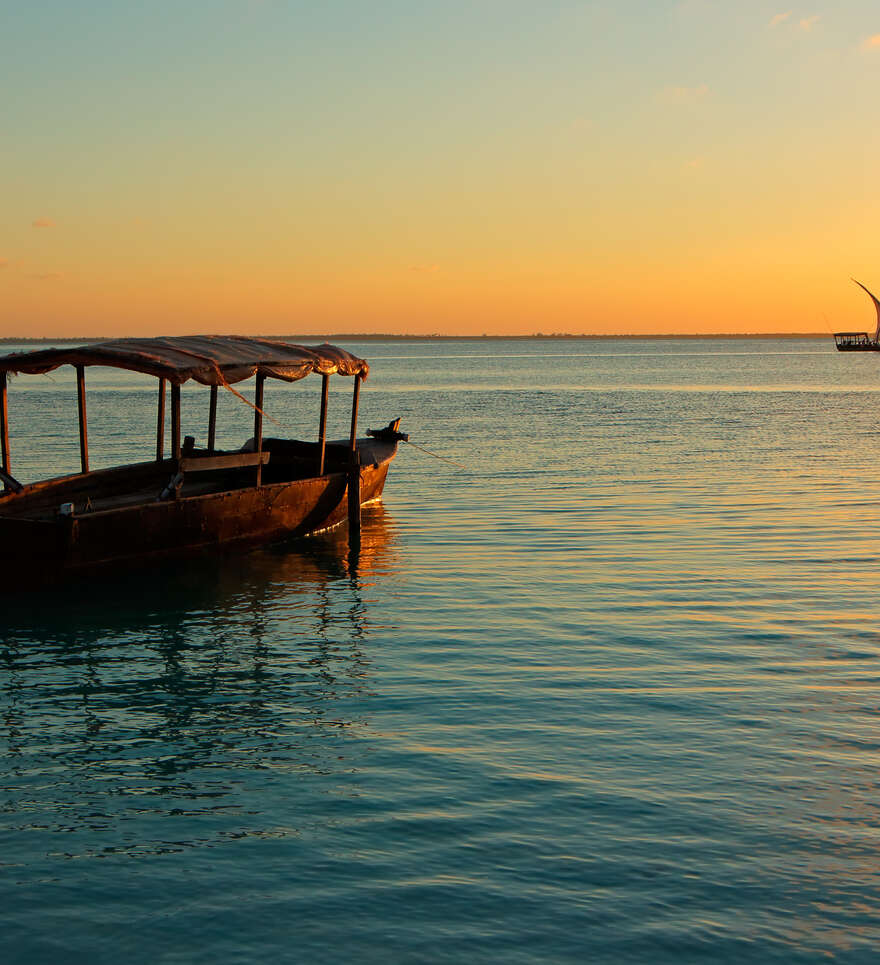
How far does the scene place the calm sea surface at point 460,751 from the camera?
6.78 metres

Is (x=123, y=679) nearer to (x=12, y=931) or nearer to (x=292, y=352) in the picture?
(x=12, y=931)

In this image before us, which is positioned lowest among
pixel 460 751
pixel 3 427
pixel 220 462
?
pixel 460 751

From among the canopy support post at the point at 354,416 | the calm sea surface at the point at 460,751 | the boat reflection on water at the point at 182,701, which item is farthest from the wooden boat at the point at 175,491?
the boat reflection on water at the point at 182,701

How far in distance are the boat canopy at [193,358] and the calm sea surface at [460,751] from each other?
11.1 ft

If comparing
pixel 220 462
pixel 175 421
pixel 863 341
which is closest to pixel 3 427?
pixel 175 421

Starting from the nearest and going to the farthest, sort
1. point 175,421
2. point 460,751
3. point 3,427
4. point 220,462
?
point 460,751 < point 175,421 < point 220,462 < point 3,427

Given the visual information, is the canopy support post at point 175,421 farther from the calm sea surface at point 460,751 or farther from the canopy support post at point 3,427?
the canopy support post at point 3,427

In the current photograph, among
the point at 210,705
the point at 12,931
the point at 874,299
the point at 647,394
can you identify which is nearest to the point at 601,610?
the point at 210,705

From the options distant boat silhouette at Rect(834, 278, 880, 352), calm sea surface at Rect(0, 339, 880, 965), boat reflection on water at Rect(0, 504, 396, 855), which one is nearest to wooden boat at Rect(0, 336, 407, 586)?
calm sea surface at Rect(0, 339, 880, 965)

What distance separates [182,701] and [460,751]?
3509 mm

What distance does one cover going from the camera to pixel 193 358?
1773 centimetres

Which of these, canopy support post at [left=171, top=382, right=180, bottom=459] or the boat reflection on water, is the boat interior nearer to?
canopy support post at [left=171, top=382, right=180, bottom=459]

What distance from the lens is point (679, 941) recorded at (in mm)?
6488

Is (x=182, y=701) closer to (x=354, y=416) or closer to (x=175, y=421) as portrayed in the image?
(x=175, y=421)
